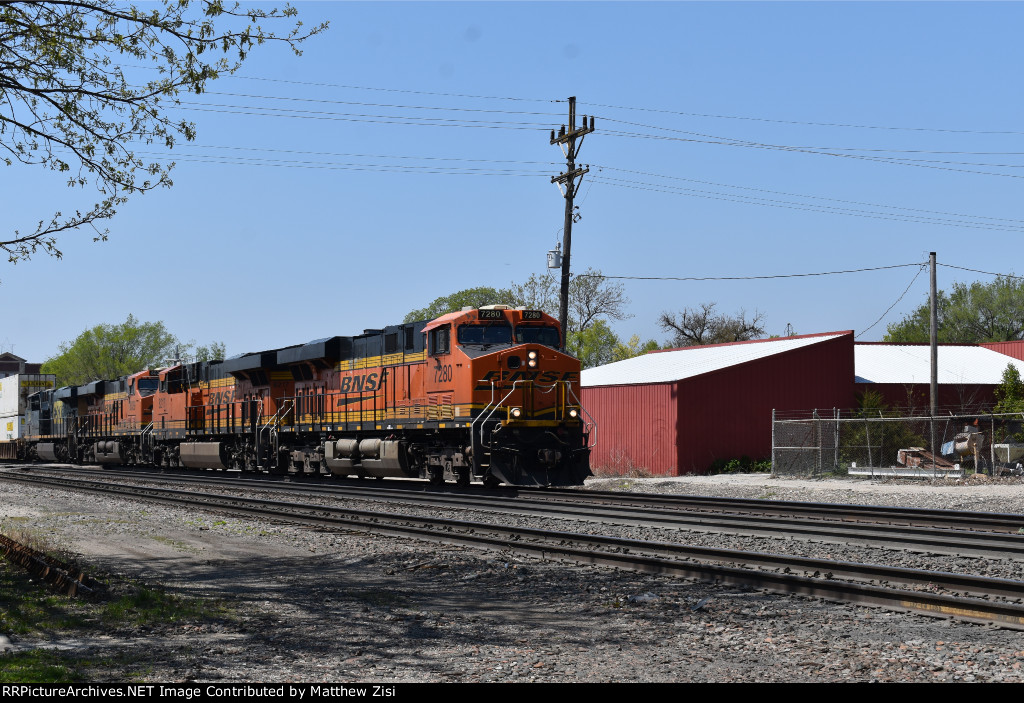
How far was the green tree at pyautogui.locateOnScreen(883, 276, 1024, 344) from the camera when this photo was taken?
85.8 meters

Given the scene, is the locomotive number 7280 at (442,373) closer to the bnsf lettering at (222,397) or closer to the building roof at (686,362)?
the bnsf lettering at (222,397)

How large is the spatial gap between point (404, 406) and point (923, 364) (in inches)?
1147

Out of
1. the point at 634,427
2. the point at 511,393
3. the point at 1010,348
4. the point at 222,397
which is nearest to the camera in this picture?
the point at 511,393

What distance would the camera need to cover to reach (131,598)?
9.45 metres

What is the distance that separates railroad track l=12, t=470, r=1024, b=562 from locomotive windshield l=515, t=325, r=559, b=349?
11.3 feet

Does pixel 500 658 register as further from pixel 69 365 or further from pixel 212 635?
pixel 69 365

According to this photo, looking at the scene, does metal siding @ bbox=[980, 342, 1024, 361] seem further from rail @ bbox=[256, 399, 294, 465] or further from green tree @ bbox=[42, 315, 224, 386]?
green tree @ bbox=[42, 315, 224, 386]

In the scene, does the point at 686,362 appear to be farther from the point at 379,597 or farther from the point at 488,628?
the point at 488,628

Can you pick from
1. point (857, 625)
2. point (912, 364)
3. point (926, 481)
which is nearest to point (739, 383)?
point (926, 481)

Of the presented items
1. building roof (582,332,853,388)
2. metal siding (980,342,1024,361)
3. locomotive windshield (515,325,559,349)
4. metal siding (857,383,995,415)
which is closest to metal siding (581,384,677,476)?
building roof (582,332,853,388)

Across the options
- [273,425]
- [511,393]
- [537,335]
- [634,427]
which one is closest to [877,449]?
[634,427]

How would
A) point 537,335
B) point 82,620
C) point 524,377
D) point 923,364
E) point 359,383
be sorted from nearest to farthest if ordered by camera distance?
1. point 82,620
2. point 524,377
3. point 537,335
4. point 359,383
5. point 923,364

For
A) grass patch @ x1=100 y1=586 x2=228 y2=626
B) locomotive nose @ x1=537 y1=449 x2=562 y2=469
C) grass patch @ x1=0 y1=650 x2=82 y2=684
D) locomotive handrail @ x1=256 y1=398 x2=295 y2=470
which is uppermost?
locomotive handrail @ x1=256 y1=398 x2=295 y2=470

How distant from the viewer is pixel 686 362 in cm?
4059
